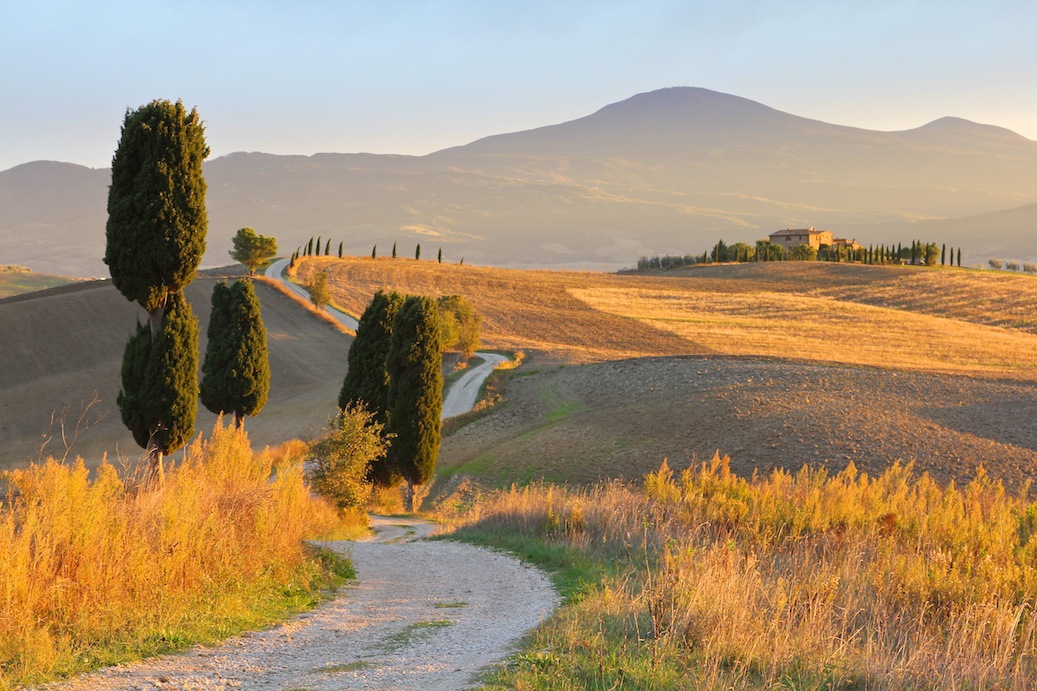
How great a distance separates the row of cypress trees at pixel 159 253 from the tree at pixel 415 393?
10498 mm

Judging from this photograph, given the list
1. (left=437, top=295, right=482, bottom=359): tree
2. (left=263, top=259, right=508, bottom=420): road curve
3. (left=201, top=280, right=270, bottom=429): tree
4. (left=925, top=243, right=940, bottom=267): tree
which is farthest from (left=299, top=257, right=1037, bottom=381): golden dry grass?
(left=201, top=280, right=270, bottom=429): tree

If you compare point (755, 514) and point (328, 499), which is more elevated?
point (755, 514)

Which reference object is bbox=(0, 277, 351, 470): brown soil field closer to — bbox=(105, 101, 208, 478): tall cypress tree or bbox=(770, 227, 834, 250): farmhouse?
bbox=(105, 101, 208, 478): tall cypress tree

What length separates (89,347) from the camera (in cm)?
5497

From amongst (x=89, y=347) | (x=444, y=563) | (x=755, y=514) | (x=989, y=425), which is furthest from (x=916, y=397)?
(x=89, y=347)

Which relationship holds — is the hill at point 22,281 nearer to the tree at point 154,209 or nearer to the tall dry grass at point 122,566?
the tree at point 154,209

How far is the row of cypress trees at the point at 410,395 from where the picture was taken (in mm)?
30297

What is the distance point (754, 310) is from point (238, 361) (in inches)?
2301

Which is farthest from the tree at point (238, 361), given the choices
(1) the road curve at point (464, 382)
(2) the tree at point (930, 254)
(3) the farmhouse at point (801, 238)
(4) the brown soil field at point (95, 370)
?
(3) the farmhouse at point (801, 238)

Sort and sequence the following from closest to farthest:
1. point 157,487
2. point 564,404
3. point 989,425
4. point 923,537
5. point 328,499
A: point 157,487 → point 923,537 → point 328,499 → point 989,425 → point 564,404

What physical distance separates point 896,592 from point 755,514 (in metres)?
6.06

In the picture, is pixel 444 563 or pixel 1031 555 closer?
pixel 1031 555

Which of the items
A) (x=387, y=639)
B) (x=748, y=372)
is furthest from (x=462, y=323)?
(x=387, y=639)

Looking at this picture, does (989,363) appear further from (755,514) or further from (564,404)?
(755,514)
